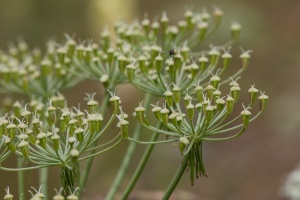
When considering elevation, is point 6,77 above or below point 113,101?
above

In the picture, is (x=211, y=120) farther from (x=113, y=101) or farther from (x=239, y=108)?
(x=239, y=108)

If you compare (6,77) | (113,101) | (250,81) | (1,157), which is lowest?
(1,157)

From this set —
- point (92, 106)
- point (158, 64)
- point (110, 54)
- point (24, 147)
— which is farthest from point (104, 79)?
point (24, 147)

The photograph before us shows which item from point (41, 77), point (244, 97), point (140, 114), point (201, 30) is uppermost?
point (244, 97)

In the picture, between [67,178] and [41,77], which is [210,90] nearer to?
[67,178]

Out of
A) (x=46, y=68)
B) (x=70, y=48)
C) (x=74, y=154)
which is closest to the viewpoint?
(x=74, y=154)

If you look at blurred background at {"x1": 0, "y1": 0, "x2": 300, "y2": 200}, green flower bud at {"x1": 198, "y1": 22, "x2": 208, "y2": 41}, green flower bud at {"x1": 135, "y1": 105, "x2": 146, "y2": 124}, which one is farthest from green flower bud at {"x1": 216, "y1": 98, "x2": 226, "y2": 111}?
blurred background at {"x1": 0, "y1": 0, "x2": 300, "y2": 200}

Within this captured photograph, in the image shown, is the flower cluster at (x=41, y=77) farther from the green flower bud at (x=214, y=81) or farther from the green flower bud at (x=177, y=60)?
the green flower bud at (x=214, y=81)

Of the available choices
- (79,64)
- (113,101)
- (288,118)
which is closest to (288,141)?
(288,118)
